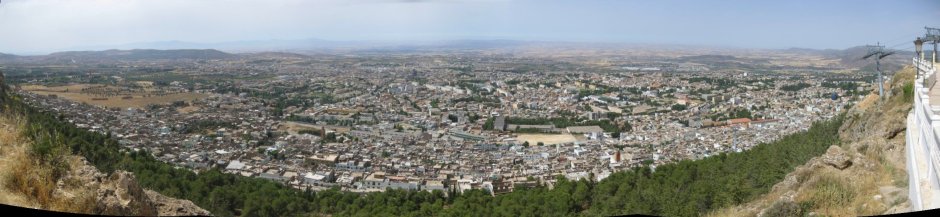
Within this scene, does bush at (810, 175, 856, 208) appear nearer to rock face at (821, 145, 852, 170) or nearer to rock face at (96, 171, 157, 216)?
rock face at (821, 145, 852, 170)

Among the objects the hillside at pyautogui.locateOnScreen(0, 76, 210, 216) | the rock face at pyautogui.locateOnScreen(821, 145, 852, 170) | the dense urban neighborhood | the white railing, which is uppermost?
the hillside at pyautogui.locateOnScreen(0, 76, 210, 216)

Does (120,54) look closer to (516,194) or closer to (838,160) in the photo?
(516,194)

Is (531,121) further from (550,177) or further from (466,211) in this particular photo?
(466,211)

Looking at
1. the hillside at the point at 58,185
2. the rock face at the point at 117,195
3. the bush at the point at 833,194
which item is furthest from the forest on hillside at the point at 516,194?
the rock face at the point at 117,195

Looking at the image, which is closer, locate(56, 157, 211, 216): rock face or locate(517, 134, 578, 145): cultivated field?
locate(56, 157, 211, 216): rock face

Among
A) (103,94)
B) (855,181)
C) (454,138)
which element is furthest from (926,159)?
(454,138)

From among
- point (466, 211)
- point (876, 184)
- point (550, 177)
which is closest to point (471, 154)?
point (550, 177)

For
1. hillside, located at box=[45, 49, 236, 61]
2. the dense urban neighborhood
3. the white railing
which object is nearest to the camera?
the white railing

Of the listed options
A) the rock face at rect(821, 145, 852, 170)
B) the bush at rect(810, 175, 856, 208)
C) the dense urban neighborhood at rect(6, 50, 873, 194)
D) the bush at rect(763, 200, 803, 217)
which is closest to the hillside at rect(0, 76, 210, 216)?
the dense urban neighborhood at rect(6, 50, 873, 194)
